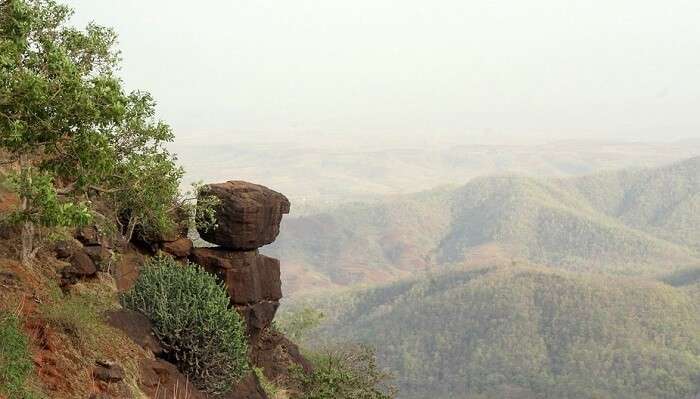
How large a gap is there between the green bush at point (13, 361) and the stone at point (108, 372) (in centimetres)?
216

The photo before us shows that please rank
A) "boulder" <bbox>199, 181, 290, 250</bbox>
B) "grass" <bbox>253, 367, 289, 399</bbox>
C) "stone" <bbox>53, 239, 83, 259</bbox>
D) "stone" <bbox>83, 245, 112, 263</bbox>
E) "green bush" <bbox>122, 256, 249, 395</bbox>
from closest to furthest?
"green bush" <bbox>122, 256, 249, 395</bbox>, "stone" <bbox>53, 239, 83, 259</bbox>, "stone" <bbox>83, 245, 112, 263</bbox>, "grass" <bbox>253, 367, 289, 399</bbox>, "boulder" <bbox>199, 181, 290, 250</bbox>

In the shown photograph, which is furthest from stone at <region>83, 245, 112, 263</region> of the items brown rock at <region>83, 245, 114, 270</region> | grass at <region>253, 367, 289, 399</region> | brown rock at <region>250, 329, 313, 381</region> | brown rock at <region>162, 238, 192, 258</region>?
brown rock at <region>250, 329, 313, 381</region>

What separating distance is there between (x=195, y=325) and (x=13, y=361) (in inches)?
322

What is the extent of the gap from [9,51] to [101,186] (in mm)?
8406

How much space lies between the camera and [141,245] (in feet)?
95.9

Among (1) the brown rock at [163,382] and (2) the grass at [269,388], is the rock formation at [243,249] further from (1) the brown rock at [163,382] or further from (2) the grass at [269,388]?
(1) the brown rock at [163,382]

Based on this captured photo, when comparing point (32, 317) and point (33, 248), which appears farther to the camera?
point (33, 248)

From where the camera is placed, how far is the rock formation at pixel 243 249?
29047mm

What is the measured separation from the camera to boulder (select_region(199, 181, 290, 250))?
29141 mm

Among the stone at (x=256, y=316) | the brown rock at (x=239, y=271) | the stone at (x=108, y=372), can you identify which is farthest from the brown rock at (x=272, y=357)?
→ the stone at (x=108, y=372)

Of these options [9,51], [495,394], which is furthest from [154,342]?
[495,394]

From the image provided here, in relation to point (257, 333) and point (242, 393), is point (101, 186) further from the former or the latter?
point (257, 333)

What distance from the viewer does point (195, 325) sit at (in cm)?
2289

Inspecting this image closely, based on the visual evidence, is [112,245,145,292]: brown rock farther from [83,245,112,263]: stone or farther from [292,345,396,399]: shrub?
[292,345,396,399]: shrub
